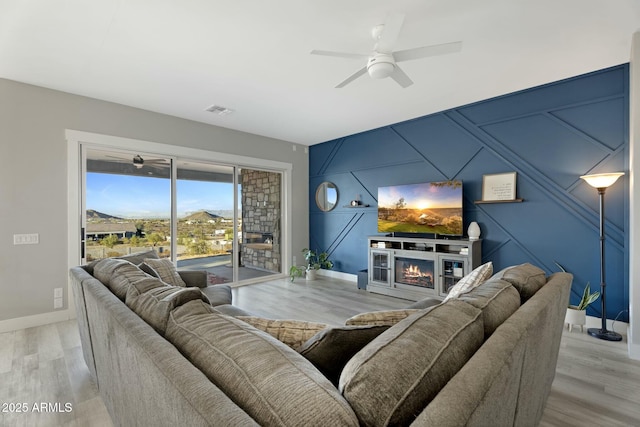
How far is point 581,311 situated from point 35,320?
5888mm

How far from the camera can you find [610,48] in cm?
274

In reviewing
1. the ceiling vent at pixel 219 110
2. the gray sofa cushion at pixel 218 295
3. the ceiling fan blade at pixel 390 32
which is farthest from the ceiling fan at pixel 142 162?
the ceiling fan blade at pixel 390 32

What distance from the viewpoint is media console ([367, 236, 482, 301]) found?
3.90 meters

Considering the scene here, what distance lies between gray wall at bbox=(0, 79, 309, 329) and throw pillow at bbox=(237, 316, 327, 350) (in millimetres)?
3680

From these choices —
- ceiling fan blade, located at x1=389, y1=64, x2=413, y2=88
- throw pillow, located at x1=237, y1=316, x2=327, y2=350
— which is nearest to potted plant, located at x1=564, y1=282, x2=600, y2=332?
ceiling fan blade, located at x1=389, y1=64, x2=413, y2=88

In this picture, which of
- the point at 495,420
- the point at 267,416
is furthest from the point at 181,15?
the point at 495,420

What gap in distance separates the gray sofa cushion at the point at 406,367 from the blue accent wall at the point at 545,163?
10.9ft

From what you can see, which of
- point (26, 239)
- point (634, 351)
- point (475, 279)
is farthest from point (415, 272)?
point (26, 239)

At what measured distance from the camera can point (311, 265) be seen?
582 cm

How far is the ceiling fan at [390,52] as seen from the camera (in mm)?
2113

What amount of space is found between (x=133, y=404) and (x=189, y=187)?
406cm

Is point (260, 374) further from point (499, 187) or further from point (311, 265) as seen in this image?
point (311, 265)

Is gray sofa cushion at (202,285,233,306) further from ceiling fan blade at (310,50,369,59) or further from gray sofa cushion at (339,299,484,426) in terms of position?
ceiling fan blade at (310,50,369,59)

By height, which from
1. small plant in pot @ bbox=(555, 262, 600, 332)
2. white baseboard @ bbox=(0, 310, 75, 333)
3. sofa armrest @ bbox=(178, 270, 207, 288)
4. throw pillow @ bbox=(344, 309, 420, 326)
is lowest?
white baseboard @ bbox=(0, 310, 75, 333)
